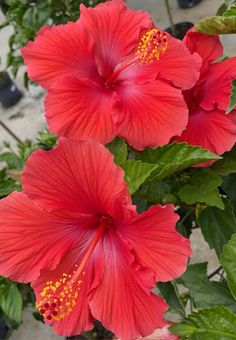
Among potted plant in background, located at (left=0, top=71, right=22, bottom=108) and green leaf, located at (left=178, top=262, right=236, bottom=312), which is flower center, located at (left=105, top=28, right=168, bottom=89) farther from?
potted plant in background, located at (left=0, top=71, right=22, bottom=108)

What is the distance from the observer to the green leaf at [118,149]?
0.79 m

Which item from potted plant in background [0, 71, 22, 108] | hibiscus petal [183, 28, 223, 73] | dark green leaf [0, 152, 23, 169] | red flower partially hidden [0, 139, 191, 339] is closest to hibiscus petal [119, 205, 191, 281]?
red flower partially hidden [0, 139, 191, 339]

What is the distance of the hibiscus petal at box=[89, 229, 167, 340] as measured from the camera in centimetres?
67

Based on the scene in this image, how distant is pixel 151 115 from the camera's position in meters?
0.79

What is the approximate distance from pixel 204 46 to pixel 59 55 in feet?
0.81

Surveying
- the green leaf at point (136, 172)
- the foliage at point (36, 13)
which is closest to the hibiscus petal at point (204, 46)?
the green leaf at point (136, 172)

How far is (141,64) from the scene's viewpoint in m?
0.86

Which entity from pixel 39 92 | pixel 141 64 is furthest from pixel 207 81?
pixel 39 92

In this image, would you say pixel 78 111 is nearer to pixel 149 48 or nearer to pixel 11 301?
pixel 149 48

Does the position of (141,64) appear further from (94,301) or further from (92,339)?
(92,339)

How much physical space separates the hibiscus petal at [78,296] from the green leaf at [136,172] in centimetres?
11

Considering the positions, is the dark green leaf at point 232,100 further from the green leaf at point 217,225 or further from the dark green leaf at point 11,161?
the dark green leaf at point 11,161

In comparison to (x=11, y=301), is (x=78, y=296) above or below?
above

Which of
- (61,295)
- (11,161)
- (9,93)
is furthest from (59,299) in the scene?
(9,93)
